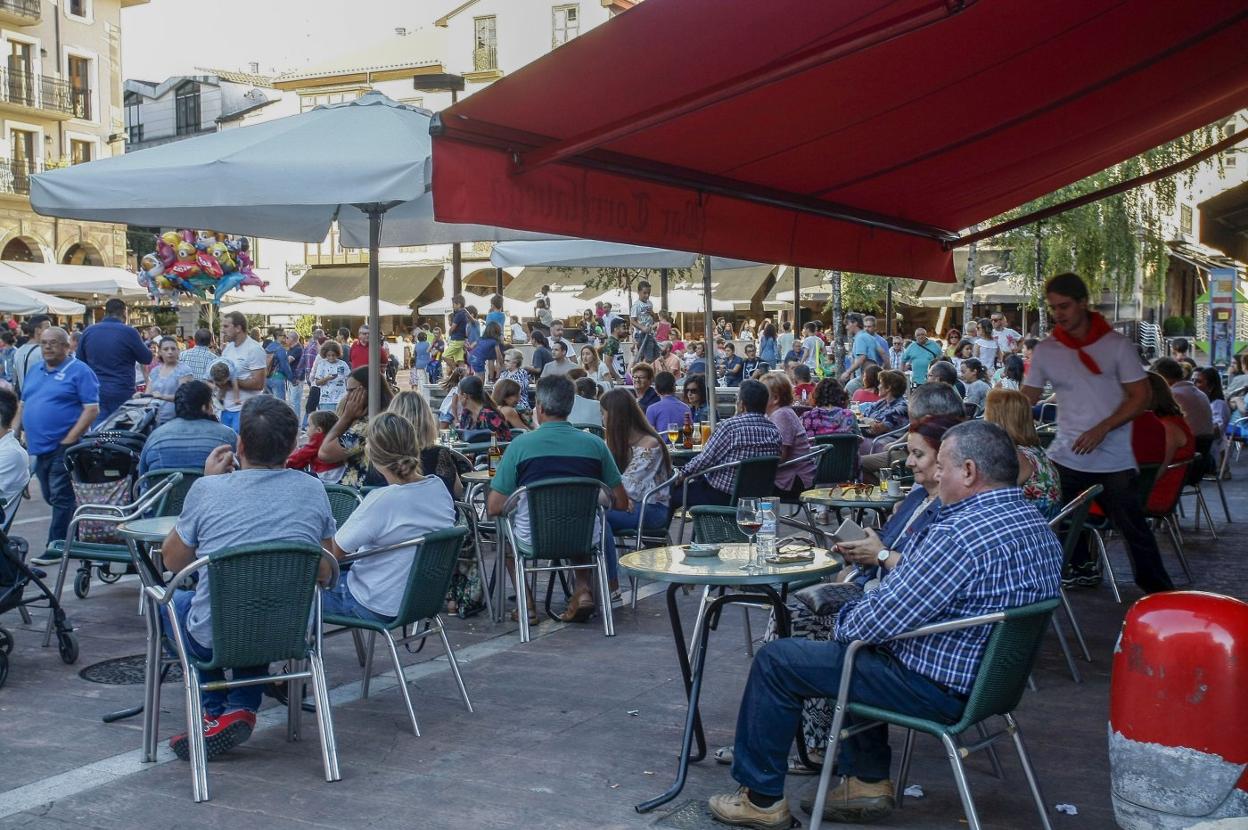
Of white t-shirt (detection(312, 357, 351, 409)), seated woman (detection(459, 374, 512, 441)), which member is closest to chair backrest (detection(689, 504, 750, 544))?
seated woman (detection(459, 374, 512, 441))

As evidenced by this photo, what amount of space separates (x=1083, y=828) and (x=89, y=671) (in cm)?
461

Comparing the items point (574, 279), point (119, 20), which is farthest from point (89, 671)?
point (119, 20)

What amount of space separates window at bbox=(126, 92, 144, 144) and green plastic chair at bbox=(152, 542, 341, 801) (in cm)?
6222

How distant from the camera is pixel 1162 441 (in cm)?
778

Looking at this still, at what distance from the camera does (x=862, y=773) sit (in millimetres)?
4180

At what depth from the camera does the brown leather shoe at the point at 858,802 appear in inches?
162

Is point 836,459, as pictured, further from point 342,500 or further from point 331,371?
point 331,371

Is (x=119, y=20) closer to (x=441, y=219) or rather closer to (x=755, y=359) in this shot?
(x=755, y=359)

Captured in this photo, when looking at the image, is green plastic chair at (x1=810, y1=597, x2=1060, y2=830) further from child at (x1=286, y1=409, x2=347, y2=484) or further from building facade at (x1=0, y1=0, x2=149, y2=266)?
building facade at (x1=0, y1=0, x2=149, y2=266)

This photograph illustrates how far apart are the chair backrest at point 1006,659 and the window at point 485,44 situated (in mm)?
48102

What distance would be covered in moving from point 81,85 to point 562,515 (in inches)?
1667

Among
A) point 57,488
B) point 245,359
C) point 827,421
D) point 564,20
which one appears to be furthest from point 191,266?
point 564,20

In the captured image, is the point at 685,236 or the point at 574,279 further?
the point at 574,279

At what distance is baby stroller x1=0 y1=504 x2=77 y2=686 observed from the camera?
5.87 meters
